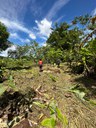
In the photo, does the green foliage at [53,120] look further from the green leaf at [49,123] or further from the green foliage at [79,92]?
the green foliage at [79,92]

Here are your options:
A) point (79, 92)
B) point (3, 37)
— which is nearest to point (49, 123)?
point (79, 92)

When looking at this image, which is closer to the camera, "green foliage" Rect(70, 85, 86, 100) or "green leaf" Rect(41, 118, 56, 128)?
"green leaf" Rect(41, 118, 56, 128)

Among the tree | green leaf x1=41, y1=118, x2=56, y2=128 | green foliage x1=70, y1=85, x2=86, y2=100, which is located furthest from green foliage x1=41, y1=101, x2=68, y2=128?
the tree

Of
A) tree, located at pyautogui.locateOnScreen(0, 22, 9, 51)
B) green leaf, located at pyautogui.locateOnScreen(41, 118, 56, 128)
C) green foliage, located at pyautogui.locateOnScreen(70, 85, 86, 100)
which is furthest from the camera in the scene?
tree, located at pyautogui.locateOnScreen(0, 22, 9, 51)

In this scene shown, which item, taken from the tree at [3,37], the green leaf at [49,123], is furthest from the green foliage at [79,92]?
the tree at [3,37]

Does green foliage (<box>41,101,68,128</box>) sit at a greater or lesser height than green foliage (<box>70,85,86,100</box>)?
lesser

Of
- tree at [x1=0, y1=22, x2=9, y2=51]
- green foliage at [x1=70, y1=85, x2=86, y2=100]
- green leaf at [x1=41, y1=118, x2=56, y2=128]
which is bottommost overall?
green leaf at [x1=41, y1=118, x2=56, y2=128]

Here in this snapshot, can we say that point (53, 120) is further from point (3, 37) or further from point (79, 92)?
point (3, 37)

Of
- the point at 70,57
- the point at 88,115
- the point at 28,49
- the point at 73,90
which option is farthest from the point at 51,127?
the point at 28,49

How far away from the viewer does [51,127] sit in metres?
0.59

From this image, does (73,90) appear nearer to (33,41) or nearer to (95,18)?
(95,18)

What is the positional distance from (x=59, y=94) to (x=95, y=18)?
2747 mm

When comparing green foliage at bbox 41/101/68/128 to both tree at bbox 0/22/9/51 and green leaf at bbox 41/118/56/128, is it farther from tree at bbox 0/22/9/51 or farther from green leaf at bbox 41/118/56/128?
tree at bbox 0/22/9/51

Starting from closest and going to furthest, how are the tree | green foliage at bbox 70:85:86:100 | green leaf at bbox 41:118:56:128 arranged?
green leaf at bbox 41:118:56:128, green foliage at bbox 70:85:86:100, the tree
